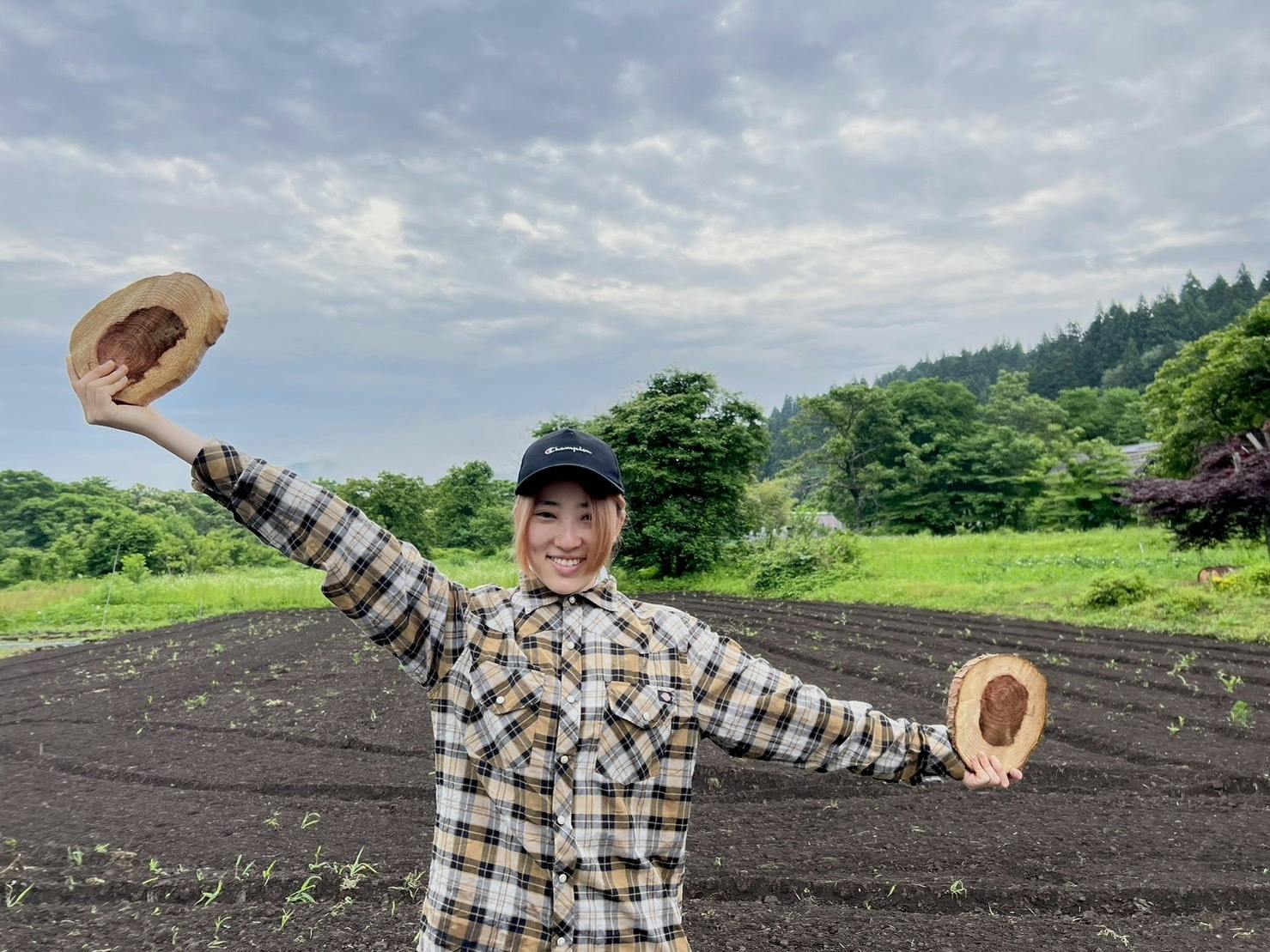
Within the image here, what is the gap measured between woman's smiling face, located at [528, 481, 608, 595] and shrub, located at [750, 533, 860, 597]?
1435 centimetres

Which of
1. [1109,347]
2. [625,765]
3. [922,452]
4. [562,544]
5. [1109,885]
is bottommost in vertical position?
[1109,885]

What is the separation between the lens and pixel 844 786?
16.2ft

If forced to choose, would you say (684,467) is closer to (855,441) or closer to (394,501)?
(394,501)

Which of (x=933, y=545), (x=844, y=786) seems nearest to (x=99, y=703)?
(x=844, y=786)

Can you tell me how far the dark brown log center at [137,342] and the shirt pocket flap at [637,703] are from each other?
0.98 meters

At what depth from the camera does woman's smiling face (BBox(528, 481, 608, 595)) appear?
59.3 inches

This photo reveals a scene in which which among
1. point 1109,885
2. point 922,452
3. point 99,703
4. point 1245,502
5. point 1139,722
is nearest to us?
point 1109,885

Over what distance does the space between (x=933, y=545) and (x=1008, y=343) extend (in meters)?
71.9

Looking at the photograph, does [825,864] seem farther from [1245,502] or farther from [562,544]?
[1245,502]

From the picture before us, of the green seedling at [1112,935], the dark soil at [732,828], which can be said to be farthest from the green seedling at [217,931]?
the green seedling at [1112,935]

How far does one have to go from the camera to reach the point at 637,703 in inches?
56.5

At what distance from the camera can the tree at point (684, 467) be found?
17969 millimetres

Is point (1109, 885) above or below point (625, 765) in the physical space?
below

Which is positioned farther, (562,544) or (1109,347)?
(1109,347)
